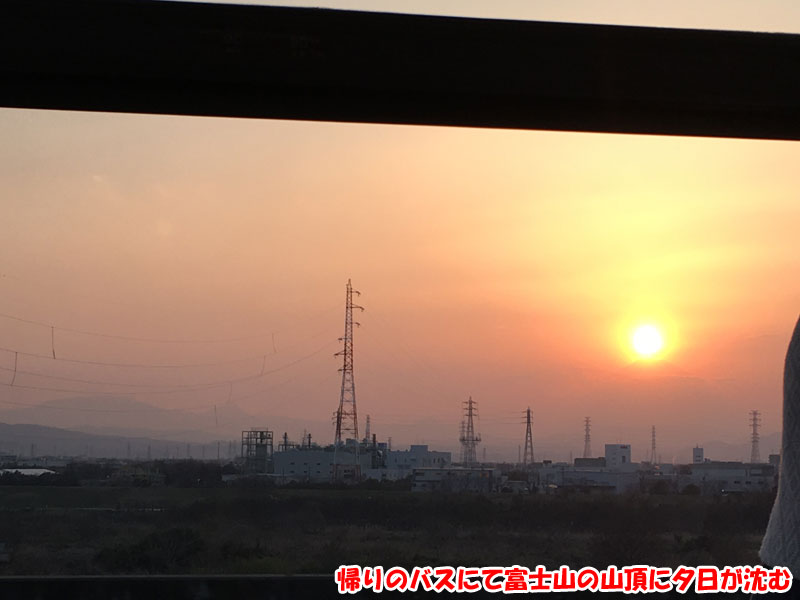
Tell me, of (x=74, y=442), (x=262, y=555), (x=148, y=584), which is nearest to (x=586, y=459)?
(x=74, y=442)

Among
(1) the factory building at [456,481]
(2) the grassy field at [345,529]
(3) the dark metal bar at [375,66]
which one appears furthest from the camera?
(1) the factory building at [456,481]

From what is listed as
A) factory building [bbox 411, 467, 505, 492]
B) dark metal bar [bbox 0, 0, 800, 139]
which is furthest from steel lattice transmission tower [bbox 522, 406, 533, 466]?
dark metal bar [bbox 0, 0, 800, 139]

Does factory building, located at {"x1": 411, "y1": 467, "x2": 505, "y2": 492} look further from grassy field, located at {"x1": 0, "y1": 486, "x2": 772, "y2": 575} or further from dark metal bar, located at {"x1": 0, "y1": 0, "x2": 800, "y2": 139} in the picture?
dark metal bar, located at {"x1": 0, "y1": 0, "x2": 800, "y2": 139}

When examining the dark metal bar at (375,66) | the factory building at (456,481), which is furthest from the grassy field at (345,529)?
the dark metal bar at (375,66)

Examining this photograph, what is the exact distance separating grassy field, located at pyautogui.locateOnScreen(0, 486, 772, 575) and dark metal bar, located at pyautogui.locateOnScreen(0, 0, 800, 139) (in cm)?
761

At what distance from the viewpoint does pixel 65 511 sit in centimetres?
1454

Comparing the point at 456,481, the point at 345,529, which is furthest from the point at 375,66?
the point at 456,481

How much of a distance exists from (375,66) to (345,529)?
44.3 ft

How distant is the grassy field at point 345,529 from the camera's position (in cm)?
1001

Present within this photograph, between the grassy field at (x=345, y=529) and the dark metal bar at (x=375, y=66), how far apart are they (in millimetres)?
7609

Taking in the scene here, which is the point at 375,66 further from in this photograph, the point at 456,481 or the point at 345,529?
the point at 456,481

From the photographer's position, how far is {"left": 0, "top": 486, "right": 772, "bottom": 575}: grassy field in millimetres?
10008

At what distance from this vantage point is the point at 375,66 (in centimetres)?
106

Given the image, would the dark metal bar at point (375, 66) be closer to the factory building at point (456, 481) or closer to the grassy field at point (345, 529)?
the grassy field at point (345, 529)
